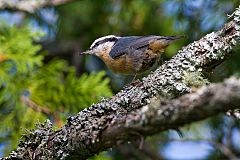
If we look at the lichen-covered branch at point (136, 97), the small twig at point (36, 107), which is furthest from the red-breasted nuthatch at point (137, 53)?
the lichen-covered branch at point (136, 97)

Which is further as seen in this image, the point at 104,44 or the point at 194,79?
the point at 104,44

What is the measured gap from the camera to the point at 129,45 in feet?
9.02

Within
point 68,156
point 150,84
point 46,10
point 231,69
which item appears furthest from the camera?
point 46,10

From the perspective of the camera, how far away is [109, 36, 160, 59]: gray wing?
8.77ft

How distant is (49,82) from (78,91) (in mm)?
195

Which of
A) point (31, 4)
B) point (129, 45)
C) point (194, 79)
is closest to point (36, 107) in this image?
point (129, 45)

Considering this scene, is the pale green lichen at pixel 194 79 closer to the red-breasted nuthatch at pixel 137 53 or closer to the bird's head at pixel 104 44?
the red-breasted nuthatch at pixel 137 53

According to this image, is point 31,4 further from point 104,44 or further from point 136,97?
point 136,97

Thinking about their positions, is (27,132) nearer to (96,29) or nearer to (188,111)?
(188,111)

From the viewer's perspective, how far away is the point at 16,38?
2.94m

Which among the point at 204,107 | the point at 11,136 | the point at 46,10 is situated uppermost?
the point at 46,10

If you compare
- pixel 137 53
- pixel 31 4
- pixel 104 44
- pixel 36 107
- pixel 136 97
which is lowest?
pixel 136 97

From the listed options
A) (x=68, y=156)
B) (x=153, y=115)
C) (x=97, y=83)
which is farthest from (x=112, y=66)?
(x=153, y=115)

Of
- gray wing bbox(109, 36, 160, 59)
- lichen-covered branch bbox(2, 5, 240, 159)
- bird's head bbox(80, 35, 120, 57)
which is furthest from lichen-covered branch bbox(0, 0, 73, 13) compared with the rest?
lichen-covered branch bbox(2, 5, 240, 159)
